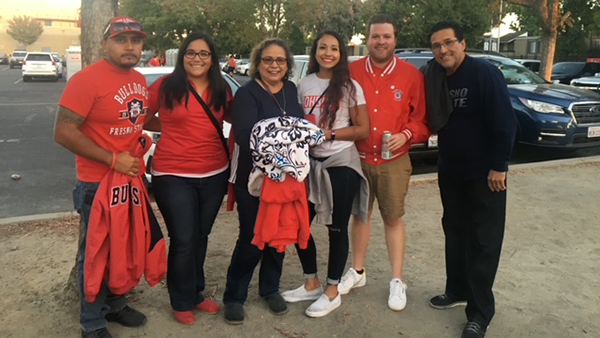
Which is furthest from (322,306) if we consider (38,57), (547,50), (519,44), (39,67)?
(519,44)

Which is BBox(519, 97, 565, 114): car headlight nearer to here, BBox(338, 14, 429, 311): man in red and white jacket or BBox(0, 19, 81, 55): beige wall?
BBox(338, 14, 429, 311): man in red and white jacket

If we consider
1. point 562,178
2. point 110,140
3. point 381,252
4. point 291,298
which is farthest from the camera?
point 562,178

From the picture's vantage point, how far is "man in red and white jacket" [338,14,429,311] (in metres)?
3.41

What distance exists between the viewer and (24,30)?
3590 inches

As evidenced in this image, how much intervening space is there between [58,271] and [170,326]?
1350 mm

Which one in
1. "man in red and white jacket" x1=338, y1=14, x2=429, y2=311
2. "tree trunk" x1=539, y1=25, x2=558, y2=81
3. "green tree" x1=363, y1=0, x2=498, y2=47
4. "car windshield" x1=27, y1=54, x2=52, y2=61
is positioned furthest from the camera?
"car windshield" x1=27, y1=54, x2=52, y2=61

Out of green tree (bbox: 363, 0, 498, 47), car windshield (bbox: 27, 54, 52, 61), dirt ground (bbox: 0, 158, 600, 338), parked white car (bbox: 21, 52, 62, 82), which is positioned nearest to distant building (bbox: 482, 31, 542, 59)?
green tree (bbox: 363, 0, 498, 47)

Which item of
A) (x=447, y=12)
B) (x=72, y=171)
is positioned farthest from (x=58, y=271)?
(x=447, y=12)

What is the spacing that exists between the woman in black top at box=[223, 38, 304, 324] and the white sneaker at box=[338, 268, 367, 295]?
474 mm

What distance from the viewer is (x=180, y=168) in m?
3.15

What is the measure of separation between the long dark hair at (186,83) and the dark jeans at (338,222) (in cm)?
82

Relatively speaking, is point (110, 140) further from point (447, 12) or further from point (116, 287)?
point (447, 12)

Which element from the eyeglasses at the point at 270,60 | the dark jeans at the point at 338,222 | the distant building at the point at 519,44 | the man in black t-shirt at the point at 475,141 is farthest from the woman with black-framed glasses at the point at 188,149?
the distant building at the point at 519,44

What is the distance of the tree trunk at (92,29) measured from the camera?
11.7 ft
